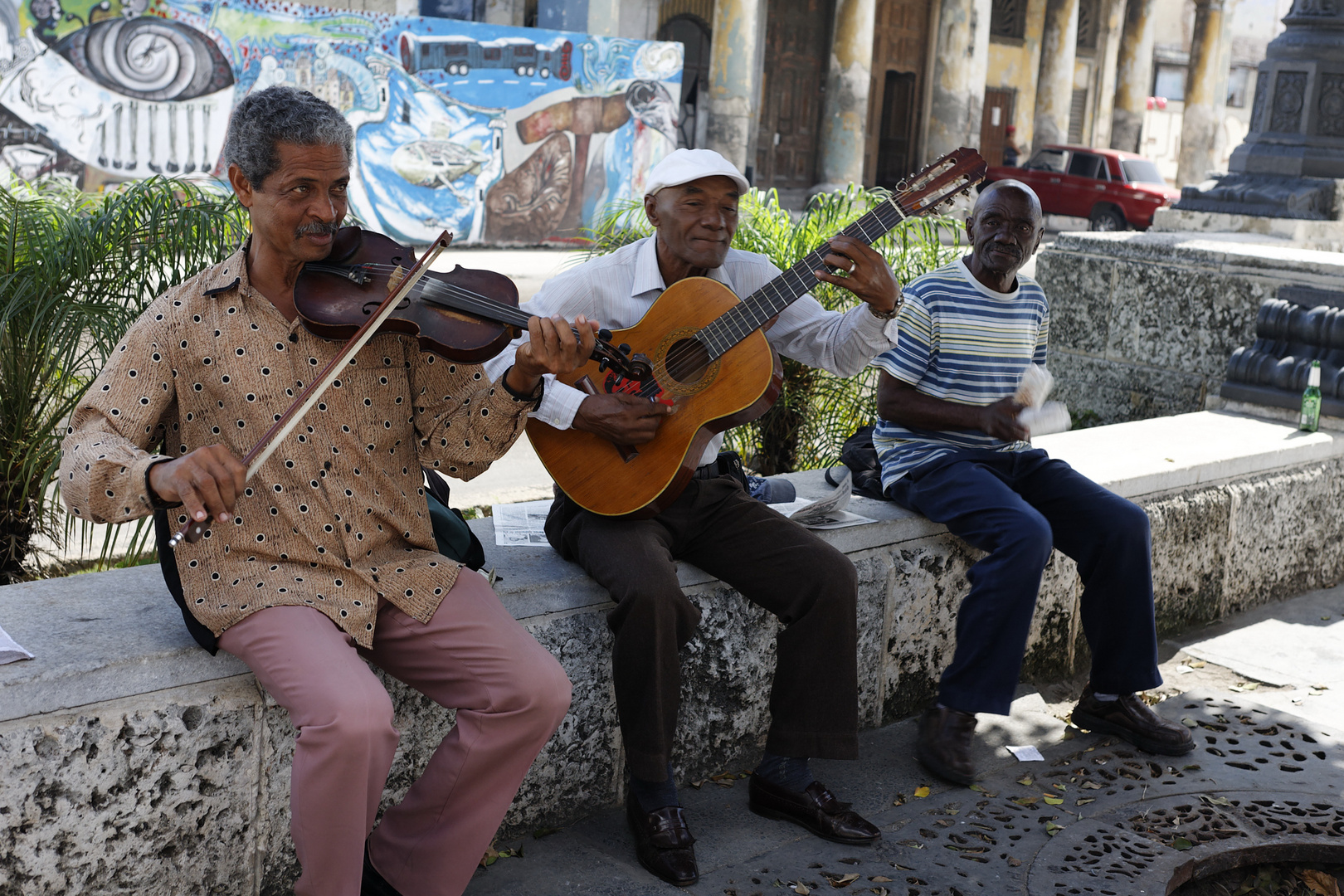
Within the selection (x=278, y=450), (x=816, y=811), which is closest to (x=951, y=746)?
(x=816, y=811)

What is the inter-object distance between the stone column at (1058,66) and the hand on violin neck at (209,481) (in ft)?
77.0

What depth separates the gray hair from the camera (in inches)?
86.6

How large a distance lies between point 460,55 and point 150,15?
3.31m

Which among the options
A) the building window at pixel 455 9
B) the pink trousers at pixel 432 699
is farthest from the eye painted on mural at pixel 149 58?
the pink trousers at pixel 432 699

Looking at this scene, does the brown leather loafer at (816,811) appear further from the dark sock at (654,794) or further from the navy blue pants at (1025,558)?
the navy blue pants at (1025,558)

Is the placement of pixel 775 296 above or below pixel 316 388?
above

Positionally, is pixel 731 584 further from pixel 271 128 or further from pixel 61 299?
pixel 61 299

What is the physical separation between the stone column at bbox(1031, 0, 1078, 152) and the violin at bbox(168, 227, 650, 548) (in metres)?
22.8

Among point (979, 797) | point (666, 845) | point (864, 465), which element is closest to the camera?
point (666, 845)

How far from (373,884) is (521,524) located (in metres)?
1.04

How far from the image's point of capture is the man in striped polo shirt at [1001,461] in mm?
3293

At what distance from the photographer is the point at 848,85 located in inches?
756

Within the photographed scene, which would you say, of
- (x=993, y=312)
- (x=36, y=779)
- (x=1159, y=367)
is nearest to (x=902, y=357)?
(x=993, y=312)

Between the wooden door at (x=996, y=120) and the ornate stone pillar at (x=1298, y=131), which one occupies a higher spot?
the wooden door at (x=996, y=120)
